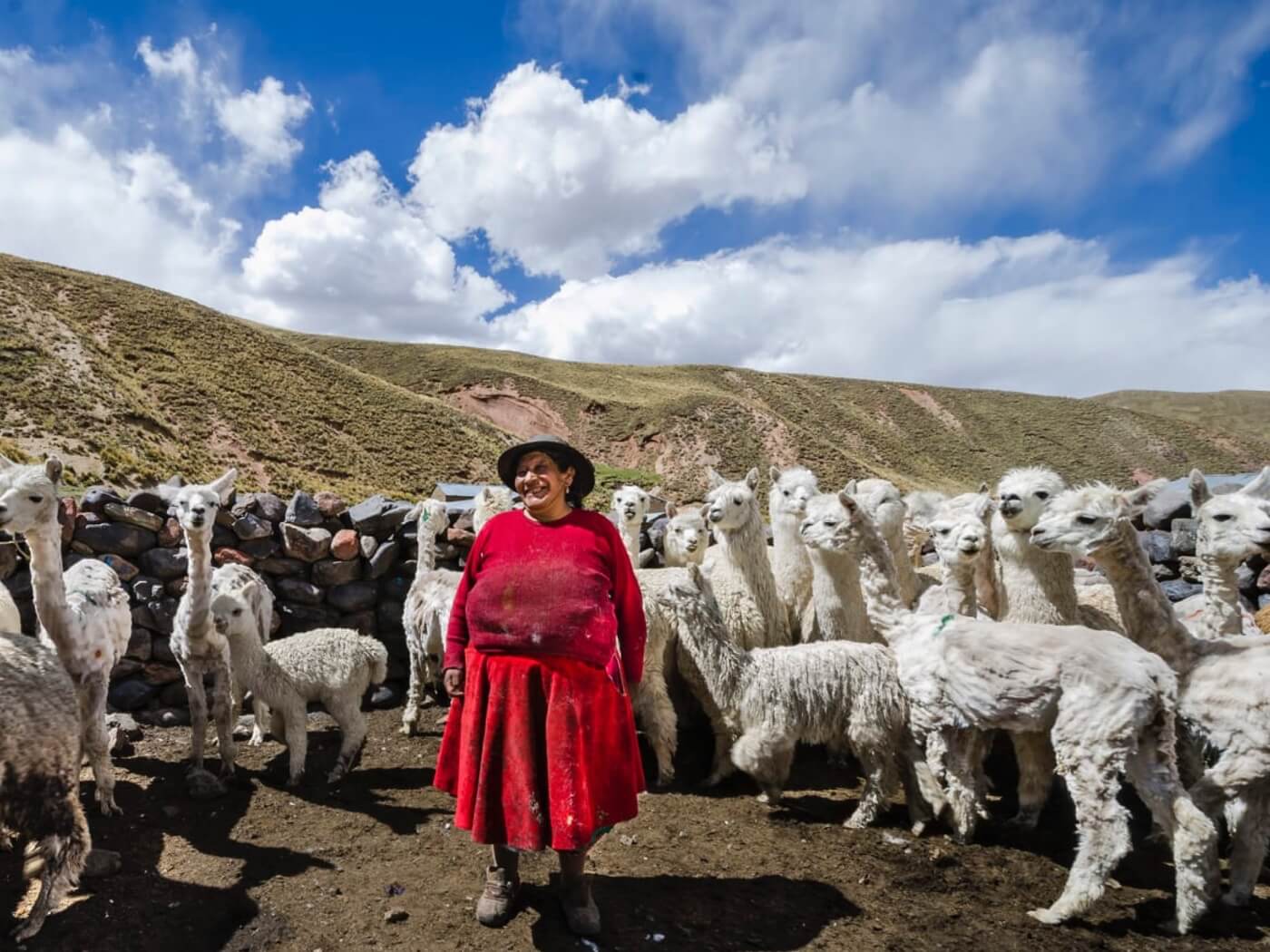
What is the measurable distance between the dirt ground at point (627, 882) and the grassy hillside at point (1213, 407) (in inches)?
3481

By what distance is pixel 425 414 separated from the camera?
1576 inches

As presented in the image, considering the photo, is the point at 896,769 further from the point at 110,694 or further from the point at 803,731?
the point at 110,694

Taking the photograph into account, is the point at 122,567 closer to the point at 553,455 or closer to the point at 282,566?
the point at 282,566

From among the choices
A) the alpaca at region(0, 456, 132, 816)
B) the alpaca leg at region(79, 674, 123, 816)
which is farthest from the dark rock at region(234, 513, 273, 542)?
the alpaca leg at region(79, 674, 123, 816)

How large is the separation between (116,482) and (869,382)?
71545 mm

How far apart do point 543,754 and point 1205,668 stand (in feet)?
9.47

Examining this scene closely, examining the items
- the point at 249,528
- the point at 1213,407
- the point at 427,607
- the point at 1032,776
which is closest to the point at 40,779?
the point at 427,607

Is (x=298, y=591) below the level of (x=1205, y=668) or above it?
below

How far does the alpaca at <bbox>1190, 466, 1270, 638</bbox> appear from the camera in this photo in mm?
3596

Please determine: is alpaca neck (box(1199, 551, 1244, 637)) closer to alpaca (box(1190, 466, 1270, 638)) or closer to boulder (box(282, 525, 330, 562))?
alpaca (box(1190, 466, 1270, 638))

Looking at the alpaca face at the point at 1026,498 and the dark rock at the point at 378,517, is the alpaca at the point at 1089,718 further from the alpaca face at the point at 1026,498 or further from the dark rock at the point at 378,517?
the dark rock at the point at 378,517

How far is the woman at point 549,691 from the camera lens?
8.63 ft

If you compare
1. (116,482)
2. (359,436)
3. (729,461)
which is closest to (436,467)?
(359,436)

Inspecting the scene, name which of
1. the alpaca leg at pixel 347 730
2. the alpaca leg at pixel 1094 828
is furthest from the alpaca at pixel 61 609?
the alpaca leg at pixel 1094 828
